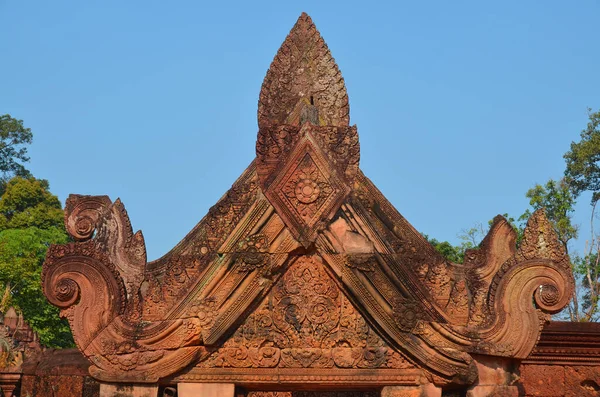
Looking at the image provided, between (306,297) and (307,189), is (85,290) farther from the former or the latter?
(307,189)

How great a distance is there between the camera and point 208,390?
10305mm

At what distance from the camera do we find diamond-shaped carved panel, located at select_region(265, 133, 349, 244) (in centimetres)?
1032

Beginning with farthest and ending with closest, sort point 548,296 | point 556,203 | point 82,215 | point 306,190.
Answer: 1. point 556,203
2. point 82,215
3. point 306,190
4. point 548,296

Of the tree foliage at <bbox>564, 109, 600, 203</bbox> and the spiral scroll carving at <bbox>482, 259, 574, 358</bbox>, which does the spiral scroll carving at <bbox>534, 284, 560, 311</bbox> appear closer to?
the spiral scroll carving at <bbox>482, 259, 574, 358</bbox>

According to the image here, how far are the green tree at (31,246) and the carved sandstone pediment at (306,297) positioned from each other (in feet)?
77.6

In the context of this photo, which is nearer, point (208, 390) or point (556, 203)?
point (208, 390)

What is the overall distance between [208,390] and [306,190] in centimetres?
215

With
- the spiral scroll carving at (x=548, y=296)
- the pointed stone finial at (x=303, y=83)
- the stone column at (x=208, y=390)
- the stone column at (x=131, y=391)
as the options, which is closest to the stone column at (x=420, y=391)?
the spiral scroll carving at (x=548, y=296)

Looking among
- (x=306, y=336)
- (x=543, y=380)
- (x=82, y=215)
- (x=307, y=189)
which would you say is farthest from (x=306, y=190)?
(x=543, y=380)

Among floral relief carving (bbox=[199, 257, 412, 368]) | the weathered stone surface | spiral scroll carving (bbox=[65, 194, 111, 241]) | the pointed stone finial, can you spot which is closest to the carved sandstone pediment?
floral relief carving (bbox=[199, 257, 412, 368])

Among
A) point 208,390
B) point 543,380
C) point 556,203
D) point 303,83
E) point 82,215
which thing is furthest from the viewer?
point 556,203

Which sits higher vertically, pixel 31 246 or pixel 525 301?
pixel 31 246

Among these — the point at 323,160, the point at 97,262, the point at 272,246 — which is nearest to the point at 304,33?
the point at 323,160

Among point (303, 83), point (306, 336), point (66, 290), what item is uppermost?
point (303, 83)
